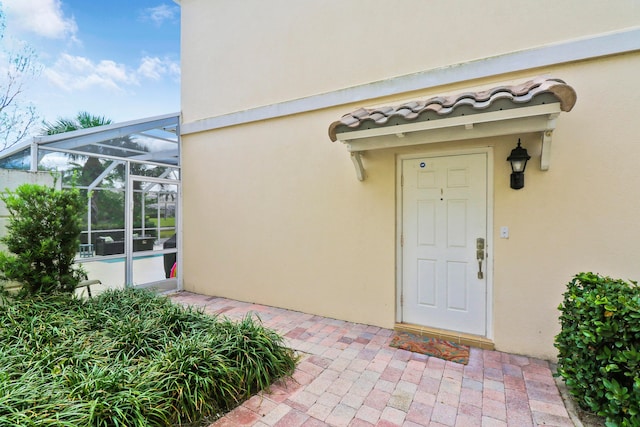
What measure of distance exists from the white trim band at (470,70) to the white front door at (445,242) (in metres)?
1.07

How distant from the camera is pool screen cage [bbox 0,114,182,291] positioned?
5152 mm

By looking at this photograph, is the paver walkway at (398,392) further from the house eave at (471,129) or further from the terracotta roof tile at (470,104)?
the terracotta roof tile at (470,104)

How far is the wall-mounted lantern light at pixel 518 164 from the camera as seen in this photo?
348 cm

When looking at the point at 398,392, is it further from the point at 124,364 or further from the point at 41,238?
the point at 41,238

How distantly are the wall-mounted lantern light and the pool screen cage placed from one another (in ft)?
20.7

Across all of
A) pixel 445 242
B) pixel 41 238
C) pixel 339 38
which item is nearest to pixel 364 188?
pixel 445 242

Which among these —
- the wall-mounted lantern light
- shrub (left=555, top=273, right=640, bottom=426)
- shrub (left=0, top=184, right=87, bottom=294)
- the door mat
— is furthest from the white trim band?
the door mat

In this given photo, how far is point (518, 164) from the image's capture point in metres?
3.50

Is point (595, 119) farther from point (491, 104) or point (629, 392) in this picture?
point (629, 392)

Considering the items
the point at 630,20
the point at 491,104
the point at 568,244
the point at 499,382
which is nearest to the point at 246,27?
the point at 491,104

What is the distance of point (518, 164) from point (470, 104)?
107 cm

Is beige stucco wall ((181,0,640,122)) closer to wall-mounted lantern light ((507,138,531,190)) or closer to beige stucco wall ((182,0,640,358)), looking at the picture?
beige stucco wall ((182,0,640,358))

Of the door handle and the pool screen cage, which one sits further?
the pool screen cage

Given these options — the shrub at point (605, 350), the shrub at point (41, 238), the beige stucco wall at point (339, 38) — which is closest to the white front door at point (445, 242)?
the shrub at point (605, 350)
